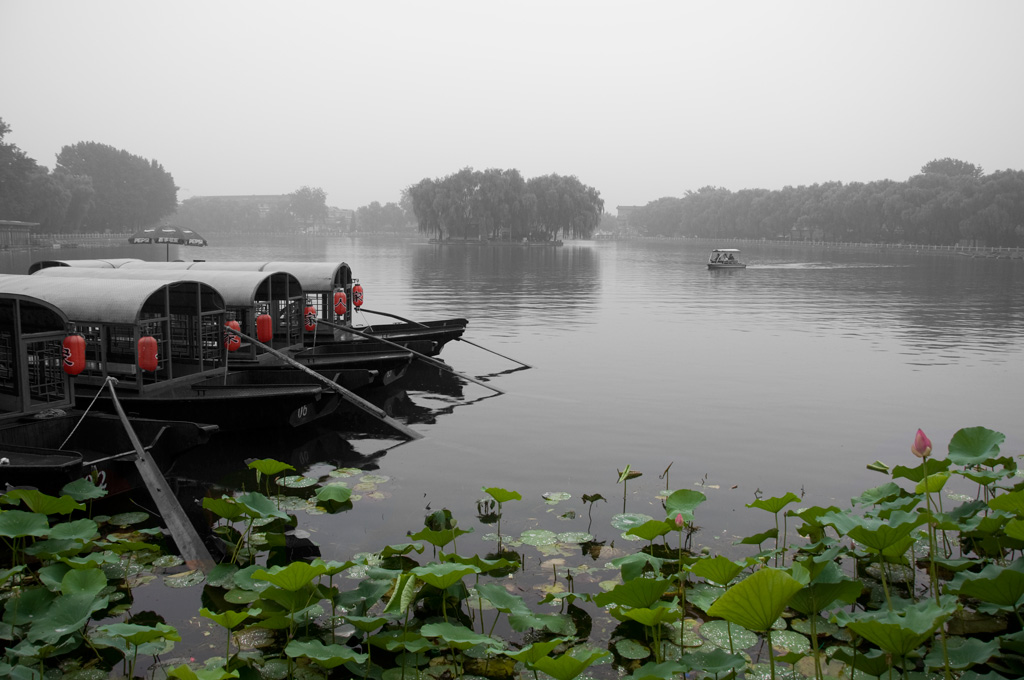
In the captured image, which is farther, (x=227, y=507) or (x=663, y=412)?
(x=663, y=412)

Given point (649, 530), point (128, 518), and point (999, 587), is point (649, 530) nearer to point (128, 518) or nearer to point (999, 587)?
point (999, 587)

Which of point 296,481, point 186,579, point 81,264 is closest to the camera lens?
point 186,579

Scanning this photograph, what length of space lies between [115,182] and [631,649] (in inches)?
4238

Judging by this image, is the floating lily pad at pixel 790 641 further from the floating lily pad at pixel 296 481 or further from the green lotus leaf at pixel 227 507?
the floating lily pad at pixel 296 481

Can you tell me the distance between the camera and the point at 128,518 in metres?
7.61

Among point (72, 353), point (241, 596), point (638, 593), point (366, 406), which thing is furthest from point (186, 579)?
point (366, 406)

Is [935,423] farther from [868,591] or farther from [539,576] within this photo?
[539,576]

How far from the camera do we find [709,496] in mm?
8820

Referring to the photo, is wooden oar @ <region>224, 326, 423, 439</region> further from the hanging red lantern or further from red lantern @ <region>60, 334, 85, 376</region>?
red lantern @ <region>60, 334, 85, 376</region>

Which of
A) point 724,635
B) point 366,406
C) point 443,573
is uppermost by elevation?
point 443,573

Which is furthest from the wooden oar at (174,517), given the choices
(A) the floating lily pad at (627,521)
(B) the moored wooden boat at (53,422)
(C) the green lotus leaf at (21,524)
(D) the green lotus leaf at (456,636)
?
(A) the floating lily pad at (627,521)

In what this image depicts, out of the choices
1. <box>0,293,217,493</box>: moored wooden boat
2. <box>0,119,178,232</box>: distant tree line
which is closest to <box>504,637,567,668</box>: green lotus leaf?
<box>0,293,217,493</box>: moored wooden boat

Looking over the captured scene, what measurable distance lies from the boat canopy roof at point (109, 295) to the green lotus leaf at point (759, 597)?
8.66m

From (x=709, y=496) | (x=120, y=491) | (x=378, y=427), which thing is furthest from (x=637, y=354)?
(x=120, y=491)
